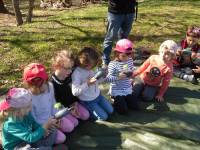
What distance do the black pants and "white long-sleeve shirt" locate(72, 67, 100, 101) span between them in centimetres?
25

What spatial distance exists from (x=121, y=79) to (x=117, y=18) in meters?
1.19

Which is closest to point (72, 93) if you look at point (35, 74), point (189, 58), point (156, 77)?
point (35, 74)

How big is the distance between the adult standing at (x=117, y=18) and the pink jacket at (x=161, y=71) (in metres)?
0.77

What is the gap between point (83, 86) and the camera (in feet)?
13.1

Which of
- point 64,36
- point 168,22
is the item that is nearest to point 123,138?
point 64,36

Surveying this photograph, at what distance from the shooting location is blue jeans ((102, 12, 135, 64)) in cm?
528

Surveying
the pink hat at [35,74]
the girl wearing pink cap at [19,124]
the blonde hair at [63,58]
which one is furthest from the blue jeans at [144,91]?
the girl wearing pink cap at [19,124]

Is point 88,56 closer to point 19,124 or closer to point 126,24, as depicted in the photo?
point 19,124

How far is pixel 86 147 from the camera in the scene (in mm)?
3686

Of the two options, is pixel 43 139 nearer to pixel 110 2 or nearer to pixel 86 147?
pixel 86 147

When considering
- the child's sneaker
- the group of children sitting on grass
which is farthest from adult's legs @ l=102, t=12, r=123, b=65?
the child's sneaker

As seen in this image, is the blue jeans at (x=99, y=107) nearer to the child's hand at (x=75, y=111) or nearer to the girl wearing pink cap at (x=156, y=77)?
the child's hand at (x=75, y=111)

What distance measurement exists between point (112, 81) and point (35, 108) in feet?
3.48

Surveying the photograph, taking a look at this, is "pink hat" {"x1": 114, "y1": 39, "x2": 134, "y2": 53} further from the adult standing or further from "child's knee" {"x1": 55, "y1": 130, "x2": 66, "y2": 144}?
"child's knee" {"x1": 55, "y1": 130, "x2": 66, "y2": 144}
